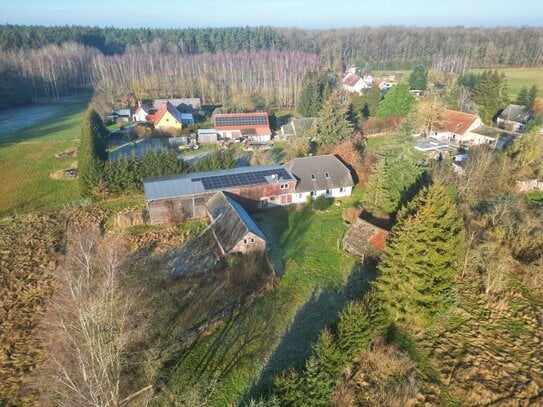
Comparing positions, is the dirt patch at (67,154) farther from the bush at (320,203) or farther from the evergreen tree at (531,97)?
the evergreen tree at (531,97)

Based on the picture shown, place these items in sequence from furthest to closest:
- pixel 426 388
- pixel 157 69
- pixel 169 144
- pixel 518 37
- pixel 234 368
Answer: pixel 518 37 → pixel 157 69 → pixel 169 144 → pixel 234 368 → pixel 426 388

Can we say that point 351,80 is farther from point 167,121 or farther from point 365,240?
point 365,240

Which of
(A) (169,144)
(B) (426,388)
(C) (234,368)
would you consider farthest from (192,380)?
(A) (169,144)

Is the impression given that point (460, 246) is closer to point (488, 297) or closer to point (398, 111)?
point (488, 297)

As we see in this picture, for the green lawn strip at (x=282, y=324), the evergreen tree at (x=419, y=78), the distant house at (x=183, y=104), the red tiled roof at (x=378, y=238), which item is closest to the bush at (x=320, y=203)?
the green lawn strip at (x=282, y=324)

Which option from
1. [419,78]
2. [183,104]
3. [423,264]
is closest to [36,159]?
[183,104]
